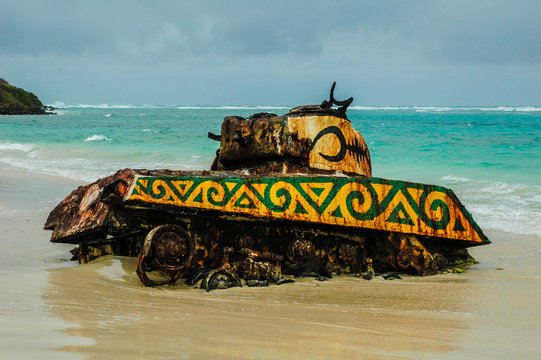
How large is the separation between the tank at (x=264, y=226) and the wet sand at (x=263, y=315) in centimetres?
19

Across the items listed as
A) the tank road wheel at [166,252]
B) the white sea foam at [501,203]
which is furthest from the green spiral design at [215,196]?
the white sea foam at [501,203]

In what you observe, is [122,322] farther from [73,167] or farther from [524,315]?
[73,167]

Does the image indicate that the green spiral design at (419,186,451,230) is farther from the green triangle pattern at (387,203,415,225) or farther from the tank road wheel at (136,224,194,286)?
the tank road wheel at (136,224,194,286)

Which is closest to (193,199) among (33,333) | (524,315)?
(33,333)

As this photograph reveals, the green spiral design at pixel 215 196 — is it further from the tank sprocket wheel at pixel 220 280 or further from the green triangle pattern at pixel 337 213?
the green triangle pattern at pixel 337 213

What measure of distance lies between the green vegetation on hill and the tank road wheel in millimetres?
69262

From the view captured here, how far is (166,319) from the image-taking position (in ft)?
11.7

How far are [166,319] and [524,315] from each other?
2423 millimetres

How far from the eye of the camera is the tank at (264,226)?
4777 millimetres

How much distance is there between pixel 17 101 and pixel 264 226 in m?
78.9

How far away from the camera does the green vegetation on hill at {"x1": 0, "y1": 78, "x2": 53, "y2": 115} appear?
70.3m

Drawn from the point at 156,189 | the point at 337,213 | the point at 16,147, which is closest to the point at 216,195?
the point at 156,189

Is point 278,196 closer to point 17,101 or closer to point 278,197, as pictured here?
point 278,197

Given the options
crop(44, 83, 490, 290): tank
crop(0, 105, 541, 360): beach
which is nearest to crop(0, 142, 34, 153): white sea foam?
crop(0, 105, 541, 360): beach
